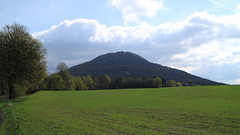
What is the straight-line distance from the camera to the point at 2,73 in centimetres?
3588

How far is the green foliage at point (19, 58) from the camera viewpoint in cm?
3580

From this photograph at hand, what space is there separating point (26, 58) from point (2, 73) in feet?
18.4

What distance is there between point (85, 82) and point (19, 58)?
92.2 m

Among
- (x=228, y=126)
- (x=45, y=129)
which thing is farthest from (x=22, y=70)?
(x=228, y=126)

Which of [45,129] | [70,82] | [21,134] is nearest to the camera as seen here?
[21,134]

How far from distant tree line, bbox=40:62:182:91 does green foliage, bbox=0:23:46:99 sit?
1979 inches

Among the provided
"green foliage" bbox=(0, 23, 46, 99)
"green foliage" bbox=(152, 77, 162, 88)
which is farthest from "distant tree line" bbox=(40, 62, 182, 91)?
"green foliage" bbox=(0, 23, 46, 99)

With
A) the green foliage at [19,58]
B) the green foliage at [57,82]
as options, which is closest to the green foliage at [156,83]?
the green foliage at [57,82]

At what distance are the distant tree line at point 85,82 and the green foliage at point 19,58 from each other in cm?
5026

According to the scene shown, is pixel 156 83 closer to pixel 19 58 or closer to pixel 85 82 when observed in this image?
pixel 85 82

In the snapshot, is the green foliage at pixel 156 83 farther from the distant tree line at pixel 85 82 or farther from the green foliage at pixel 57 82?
the green foliage at pixel 57 82

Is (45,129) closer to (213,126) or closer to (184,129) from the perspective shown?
(184,129)

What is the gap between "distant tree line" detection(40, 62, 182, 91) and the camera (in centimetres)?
8908

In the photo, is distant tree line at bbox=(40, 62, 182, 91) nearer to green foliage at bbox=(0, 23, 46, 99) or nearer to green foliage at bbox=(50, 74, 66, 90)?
green foliage at bbox=(50, 74, 66, 90)
